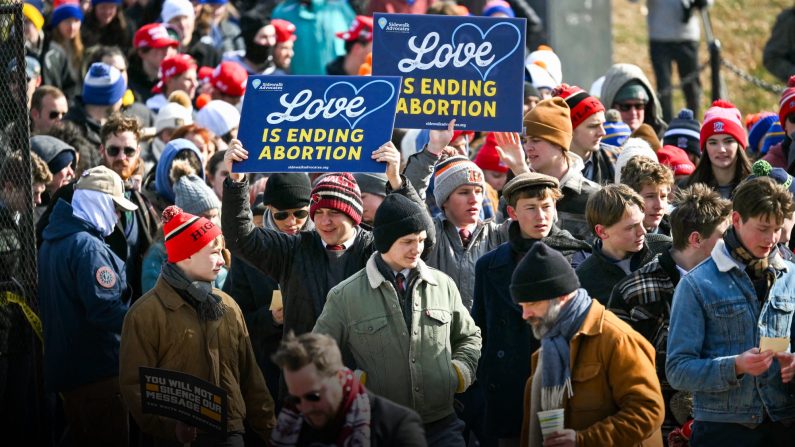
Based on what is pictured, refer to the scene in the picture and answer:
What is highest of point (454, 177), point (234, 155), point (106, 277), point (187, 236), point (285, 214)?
point (234, 155)

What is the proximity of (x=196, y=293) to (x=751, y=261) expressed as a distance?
289 cm

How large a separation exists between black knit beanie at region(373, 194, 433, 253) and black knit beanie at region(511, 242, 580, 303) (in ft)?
3.38

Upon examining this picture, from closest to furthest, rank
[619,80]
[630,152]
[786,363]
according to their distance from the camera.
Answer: [786,363] → [630,152] → [619,80]

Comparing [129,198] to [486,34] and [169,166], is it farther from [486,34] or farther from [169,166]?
[486,34]

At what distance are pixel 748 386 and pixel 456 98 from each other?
3063 millimetres

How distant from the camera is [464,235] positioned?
8266 mm

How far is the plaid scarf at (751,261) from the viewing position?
6523 millimetres

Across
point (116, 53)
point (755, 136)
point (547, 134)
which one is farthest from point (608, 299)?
point (116, 53)

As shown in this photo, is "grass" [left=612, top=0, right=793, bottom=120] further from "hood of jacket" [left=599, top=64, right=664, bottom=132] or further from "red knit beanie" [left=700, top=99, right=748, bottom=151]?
"red knit beanie" [left=700, top=99, right=748, bottom=151]

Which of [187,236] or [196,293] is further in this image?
[187,236]

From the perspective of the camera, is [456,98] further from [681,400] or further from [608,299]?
[681,400]

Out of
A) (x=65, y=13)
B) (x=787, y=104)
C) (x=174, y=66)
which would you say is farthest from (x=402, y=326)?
(x=65, y=13)

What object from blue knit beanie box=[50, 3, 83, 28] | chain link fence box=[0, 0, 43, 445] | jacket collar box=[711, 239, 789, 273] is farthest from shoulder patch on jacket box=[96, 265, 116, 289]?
blue knit beanie box=[50, 3, 83, 28]

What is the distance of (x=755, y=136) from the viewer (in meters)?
11.6
